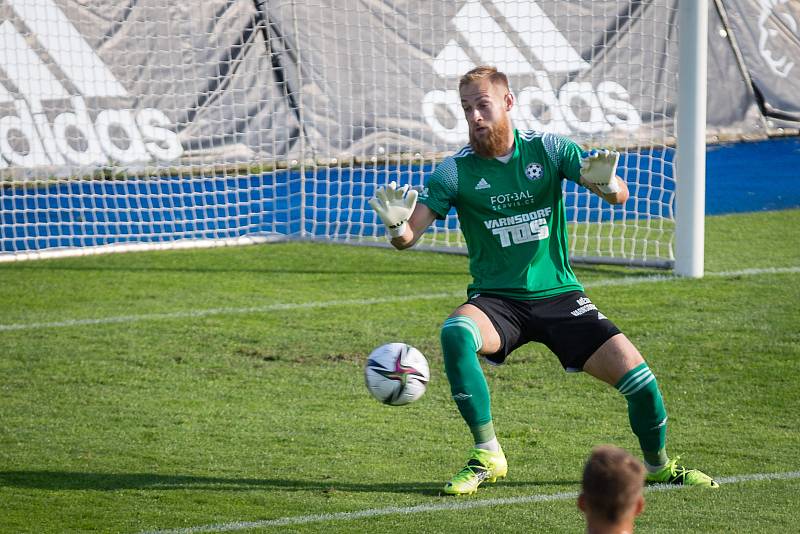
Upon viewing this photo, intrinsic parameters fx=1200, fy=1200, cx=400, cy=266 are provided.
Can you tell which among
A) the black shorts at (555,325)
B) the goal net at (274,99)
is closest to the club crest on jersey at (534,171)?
the black shorts at (555,325)

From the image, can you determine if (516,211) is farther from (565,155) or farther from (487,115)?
(487,115)

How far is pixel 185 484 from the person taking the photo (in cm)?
575

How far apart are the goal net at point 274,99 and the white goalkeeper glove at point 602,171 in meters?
7.19

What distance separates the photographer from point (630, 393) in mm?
5512

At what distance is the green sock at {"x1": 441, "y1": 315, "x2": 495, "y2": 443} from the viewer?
5504 millimetres

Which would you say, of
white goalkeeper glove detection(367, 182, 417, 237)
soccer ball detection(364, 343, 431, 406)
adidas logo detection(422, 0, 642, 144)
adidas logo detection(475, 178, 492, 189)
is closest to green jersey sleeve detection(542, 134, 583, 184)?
adidas logo detection(475, 178, 492, 189)

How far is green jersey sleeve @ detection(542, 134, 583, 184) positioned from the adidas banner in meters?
7.30

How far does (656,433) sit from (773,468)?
0.68m

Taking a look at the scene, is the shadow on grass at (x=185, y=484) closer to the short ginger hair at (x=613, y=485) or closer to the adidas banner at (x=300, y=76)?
the short ginger hair at (x=613, y=485)

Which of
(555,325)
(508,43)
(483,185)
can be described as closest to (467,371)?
(555,325)

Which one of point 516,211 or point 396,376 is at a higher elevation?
point 516,211

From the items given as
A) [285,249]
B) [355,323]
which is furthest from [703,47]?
[285,249]

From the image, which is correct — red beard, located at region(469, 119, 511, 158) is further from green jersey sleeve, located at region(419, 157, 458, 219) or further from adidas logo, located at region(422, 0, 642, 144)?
adidas logo, located at region(422, 0, 642, 144)

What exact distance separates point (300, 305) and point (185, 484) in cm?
392
